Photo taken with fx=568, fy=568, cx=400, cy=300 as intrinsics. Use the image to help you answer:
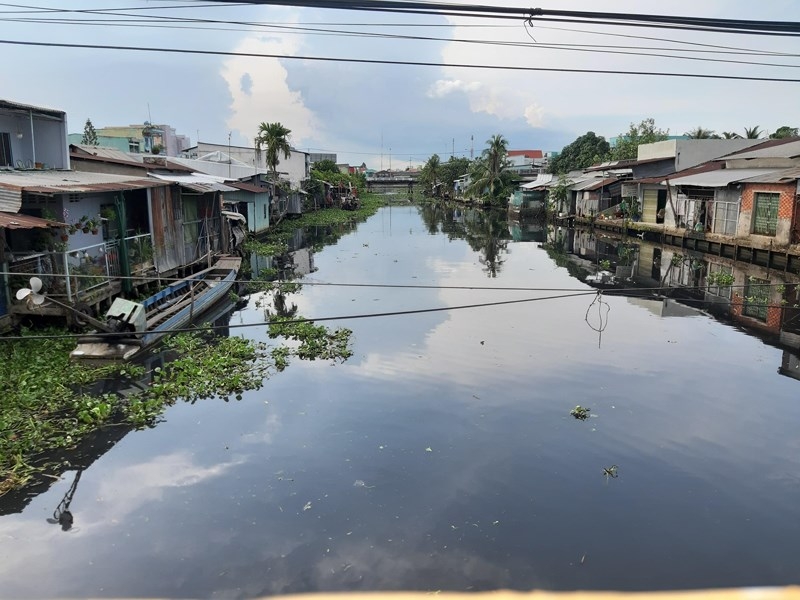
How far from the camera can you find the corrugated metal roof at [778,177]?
2545 centimetres

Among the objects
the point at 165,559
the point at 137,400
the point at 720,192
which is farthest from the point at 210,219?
the point at 720,192

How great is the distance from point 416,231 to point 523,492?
39.5 meters

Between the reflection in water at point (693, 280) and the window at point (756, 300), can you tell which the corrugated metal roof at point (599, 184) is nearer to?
the reflection in water at point (693, 280)

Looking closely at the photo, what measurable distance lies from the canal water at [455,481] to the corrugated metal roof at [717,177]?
18571mm

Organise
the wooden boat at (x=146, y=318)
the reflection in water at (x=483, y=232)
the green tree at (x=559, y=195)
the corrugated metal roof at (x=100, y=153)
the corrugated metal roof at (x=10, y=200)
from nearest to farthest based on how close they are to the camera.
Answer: the corrugated metal roof at (x=10, y=200)
the wooden boat at (x=146, y=318)
the corrugated metal roof at (x=100, y=153)
the reflection in water at (x=483, y=232)
the green tree at (x=559, y=195)

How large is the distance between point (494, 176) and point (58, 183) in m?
59.3

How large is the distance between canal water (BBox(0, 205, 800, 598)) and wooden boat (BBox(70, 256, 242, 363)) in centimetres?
257

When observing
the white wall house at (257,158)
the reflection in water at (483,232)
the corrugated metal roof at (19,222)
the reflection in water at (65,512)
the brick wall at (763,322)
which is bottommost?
the reflection in water at (65,512)

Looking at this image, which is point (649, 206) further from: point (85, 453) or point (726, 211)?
point (85, 453)

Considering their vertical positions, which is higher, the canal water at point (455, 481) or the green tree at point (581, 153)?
the green tree at point (581, 153)

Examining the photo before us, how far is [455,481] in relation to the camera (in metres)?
8.53

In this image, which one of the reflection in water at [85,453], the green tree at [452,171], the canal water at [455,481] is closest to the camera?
the canal water at [455,481]

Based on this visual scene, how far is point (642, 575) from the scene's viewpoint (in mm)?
6578

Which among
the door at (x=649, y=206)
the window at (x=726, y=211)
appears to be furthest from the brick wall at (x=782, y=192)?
the door at (x=649, y=206)
